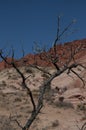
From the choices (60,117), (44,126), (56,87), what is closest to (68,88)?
(56,87)

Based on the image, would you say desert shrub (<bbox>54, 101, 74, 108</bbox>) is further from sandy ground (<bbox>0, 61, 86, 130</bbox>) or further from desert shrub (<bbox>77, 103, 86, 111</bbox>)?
desert shrub (<bbox>77, 103, 86, 111</bbox>)

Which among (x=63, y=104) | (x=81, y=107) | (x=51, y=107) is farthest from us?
(x=63, y=104)

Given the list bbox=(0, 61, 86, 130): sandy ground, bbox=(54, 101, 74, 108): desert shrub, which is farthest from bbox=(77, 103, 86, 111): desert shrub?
bbox=(54, 101, 74, 108): desert shrub

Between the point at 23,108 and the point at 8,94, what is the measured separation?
7.64 meters

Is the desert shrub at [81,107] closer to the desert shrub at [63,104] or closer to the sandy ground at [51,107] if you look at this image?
the sandy ground at [51,107]

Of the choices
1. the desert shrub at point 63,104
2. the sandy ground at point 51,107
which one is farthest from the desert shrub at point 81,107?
the desert shrub at point 63,104

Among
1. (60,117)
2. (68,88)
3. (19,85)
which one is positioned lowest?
(19,85)

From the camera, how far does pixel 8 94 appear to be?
3475cm

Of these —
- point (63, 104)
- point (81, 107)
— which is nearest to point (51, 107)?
point (63, 104)

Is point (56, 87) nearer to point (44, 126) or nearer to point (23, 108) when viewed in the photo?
point (23, 108)

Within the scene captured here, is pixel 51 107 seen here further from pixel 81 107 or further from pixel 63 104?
pixel 81 107

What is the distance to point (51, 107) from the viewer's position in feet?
91.1

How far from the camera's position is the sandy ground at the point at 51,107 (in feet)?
71.5

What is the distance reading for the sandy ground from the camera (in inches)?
858
